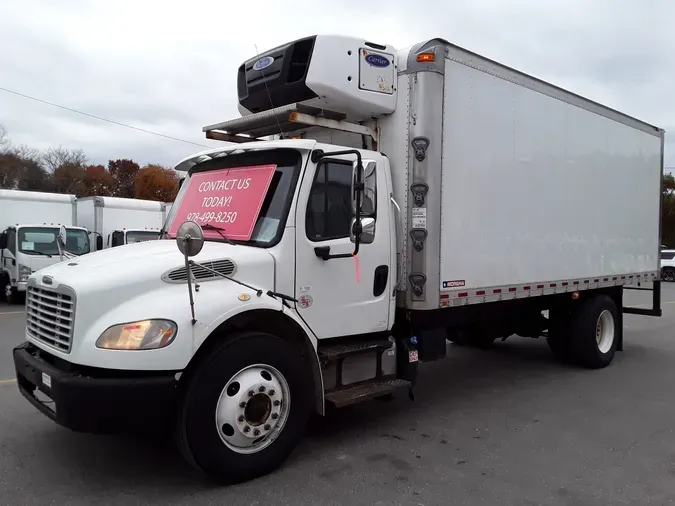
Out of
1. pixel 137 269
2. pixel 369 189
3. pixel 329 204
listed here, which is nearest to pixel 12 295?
pixel 137 269

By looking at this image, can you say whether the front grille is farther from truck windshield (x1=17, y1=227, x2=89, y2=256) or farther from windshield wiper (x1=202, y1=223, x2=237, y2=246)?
truck windshield (x1=17, y1=227, x2=89, y2=256)

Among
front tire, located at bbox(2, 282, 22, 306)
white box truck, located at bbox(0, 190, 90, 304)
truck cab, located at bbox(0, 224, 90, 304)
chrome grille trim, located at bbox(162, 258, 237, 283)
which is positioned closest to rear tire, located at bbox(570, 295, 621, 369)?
chrome grille trim, located at bbox(162, 258, 237, 283)

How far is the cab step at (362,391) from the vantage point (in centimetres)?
473

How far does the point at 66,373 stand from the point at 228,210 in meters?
1.81

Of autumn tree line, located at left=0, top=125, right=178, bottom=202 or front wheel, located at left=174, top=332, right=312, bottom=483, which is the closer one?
front wheel, located at left=174, top=332, right=312, bottom=483

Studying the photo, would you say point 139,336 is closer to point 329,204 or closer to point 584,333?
point 329,204

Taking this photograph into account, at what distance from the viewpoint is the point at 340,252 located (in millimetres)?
4836

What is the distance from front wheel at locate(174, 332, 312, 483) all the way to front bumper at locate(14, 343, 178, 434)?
0.64 feet

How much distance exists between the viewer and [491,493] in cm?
411

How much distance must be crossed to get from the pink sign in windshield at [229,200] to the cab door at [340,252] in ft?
1.30

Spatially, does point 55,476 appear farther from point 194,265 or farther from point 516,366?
point 516,366

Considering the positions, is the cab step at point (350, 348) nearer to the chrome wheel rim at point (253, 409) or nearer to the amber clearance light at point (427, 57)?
the chrome wheel rim at point (253, 409)

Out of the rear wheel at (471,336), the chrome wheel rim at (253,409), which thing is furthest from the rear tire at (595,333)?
the chrome wheel rim at (253,409)

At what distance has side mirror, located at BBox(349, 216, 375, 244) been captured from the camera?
15.1ft
